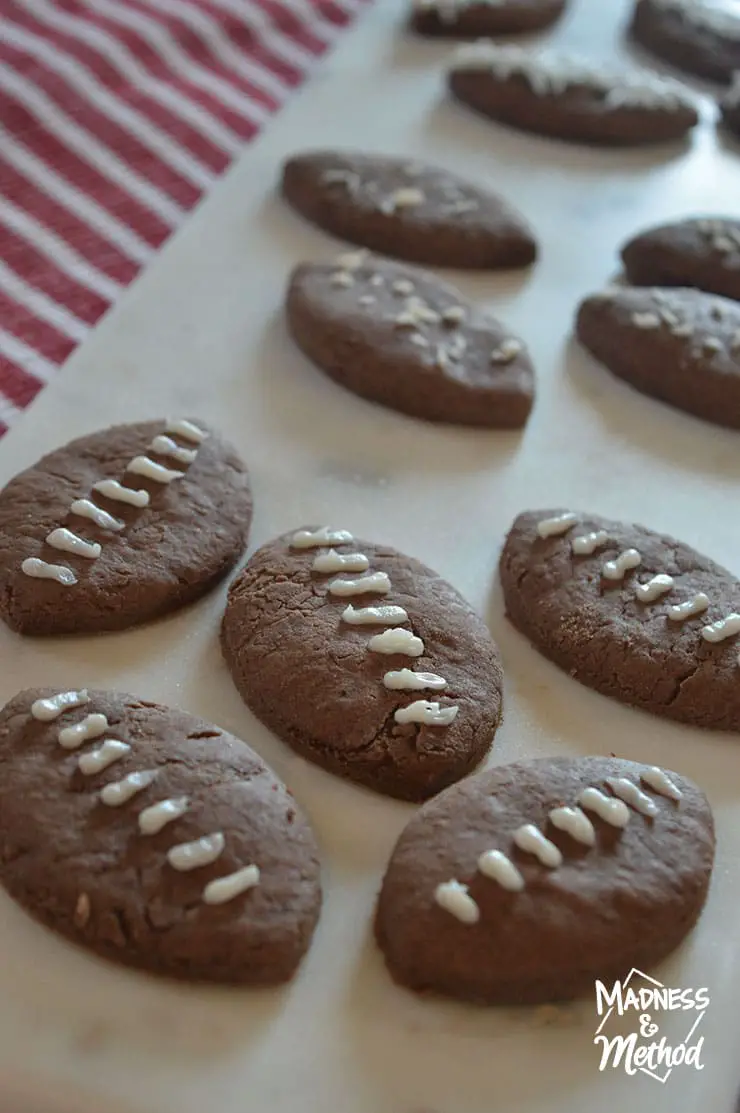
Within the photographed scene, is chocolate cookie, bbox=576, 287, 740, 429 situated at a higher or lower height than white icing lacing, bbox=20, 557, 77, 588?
higher

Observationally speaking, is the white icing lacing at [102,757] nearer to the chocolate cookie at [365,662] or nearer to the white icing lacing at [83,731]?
the white icing lacing at [83,731]

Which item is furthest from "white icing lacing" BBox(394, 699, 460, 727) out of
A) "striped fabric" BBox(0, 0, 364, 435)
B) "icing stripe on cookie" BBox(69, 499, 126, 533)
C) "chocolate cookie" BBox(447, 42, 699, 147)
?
"chocolate cookie" BBox(447, 42, 699, 147)

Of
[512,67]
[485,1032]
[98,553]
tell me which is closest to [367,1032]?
[485,1032]

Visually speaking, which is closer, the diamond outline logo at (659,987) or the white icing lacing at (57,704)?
the diamond outline logo at (659,987)

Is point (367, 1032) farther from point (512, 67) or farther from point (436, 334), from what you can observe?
point (512, 67)

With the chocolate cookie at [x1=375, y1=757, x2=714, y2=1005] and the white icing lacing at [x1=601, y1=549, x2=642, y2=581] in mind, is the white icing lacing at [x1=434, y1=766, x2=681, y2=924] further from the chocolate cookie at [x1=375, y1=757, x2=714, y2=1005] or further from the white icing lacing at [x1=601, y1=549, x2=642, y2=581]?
the white icing lacing at [x1=601, y1=549, x2=642, y2=581]

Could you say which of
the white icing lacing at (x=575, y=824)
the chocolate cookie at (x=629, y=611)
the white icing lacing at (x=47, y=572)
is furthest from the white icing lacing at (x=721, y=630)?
the white icing lacing at (x=47, y=572)

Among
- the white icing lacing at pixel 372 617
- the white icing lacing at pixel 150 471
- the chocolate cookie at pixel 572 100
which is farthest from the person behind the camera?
the chocolate cookie at pixel 572 100

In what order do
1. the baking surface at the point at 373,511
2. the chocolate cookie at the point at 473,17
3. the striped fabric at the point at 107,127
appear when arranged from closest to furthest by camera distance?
the baking surface at the point at 373,511 → the striped fabric at the point at 107,127 → the chocolate cookie at the point at 473,17
